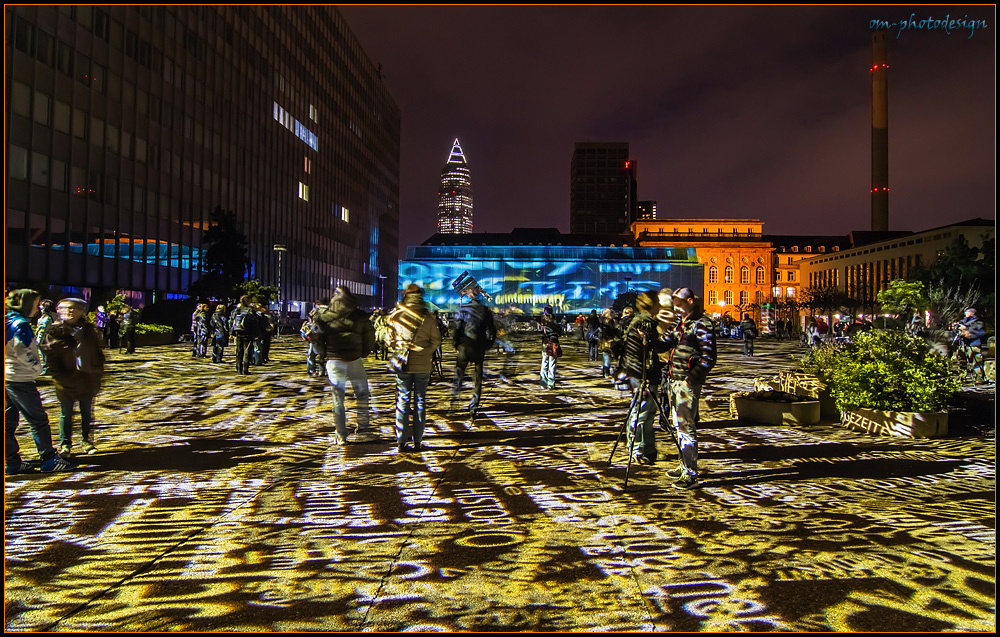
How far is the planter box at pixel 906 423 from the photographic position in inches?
312

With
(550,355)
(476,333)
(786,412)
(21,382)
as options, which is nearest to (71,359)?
(21,382)

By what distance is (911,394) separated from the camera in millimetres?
8117

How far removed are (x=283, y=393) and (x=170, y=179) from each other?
38407 millimetres

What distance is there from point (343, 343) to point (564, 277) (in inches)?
3060

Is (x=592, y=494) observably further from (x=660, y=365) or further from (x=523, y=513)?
(x=660, y=365)

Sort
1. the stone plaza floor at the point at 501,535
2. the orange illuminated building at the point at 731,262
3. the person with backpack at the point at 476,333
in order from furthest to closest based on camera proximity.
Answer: the orange illuminated building at the point at 731,262, the person with backpack at the point at 476,333, the stone plaza floor at the point at 501,535

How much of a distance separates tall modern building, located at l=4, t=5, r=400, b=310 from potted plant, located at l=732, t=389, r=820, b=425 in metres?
25.6

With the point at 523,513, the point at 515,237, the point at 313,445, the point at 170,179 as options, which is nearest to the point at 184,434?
the point at 313,445

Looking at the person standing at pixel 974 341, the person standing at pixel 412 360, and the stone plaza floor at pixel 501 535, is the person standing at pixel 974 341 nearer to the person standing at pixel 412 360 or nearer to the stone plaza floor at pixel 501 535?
the stone plaza floor at pixel 501 535

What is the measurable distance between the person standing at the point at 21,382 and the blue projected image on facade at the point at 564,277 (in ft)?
251

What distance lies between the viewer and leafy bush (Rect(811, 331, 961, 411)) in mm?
8070

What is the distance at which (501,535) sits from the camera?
14.3ft

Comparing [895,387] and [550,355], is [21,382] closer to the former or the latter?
[550,355]

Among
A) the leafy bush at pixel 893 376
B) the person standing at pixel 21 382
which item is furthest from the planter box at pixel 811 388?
the person standing at pixel 21 382
